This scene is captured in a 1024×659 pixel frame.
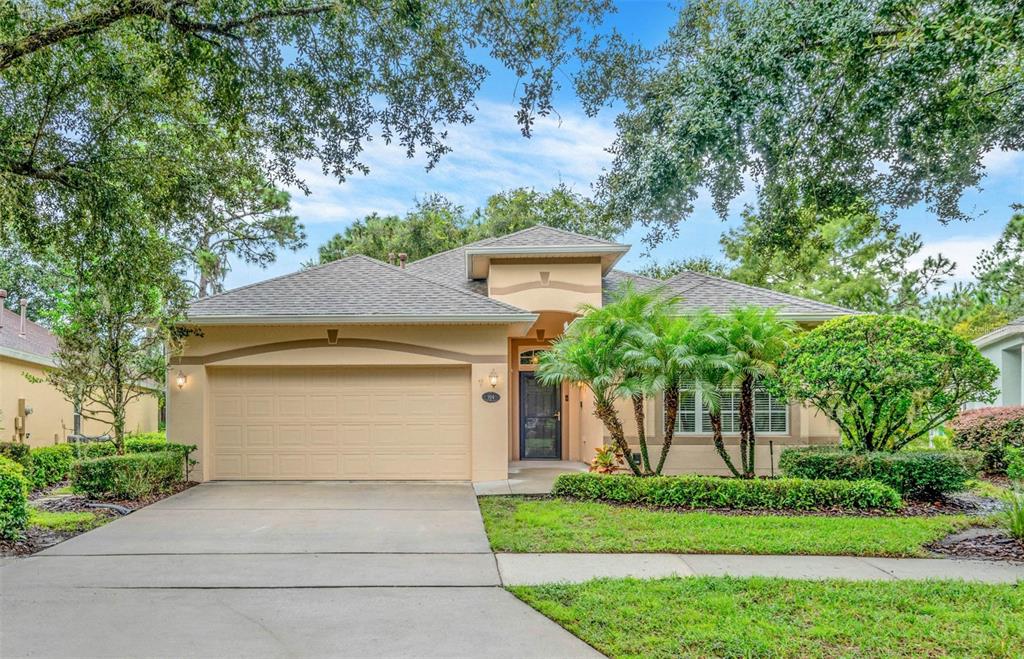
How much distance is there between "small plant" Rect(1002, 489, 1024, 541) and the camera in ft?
22.9

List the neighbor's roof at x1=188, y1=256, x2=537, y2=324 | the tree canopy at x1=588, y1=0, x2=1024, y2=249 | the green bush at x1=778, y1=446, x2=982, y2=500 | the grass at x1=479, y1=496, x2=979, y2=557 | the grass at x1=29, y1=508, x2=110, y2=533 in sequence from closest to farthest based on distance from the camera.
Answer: the tree canopy at x1=588, y1=0, x2=1024, y2=249 → the grass at x1=479, y1=496, x2=979, y2=557 → the grass at x1=29, y1=508, x2=110, y2=533 → the green bush at x1=778, y1=446, x2=982, y2=500 → the neighbor's roof at x1=188, y1=256, x2=537, y2=324

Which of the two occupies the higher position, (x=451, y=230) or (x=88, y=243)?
(x=451, y=230)

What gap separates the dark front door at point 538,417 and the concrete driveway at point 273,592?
6185 mm

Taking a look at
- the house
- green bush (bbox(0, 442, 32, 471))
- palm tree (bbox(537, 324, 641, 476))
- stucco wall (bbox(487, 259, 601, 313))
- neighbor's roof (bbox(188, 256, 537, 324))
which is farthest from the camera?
stucco wall (bbox(487, 259, 601, 313))

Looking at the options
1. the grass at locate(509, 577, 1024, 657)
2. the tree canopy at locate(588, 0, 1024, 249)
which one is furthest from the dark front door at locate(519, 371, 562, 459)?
the grass at locate(509, 577, 1024, 657)

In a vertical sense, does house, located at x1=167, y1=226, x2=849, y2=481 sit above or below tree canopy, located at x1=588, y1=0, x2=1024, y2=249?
below

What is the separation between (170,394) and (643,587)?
9638 millimetres

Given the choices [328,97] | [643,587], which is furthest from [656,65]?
[643,587]

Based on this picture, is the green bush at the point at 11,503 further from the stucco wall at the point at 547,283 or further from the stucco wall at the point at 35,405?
the stucco wall at the point at 547,283

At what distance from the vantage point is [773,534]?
24.1 feet

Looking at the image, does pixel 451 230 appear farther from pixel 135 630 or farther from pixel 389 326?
pixel 135 630

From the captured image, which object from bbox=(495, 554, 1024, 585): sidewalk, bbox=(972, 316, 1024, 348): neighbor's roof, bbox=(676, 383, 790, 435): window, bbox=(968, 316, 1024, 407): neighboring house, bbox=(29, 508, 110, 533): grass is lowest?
bbox=(495, 554, 1024, 585): sidewalk

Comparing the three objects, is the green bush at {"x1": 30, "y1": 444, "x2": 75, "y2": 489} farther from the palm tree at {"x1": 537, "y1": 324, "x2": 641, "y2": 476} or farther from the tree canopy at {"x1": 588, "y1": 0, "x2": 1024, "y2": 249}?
the tree canopy at {"x1": 588, "y1": 0, "x2": 1024, "y2": 249}

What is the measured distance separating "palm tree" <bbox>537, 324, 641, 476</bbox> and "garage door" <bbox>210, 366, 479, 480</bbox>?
8.33 ft
